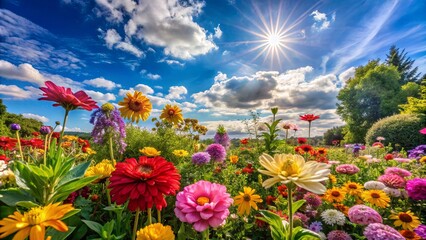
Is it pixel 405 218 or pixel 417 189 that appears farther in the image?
pixel 417 189

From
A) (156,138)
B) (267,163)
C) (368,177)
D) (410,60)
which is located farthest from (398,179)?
(410,60)

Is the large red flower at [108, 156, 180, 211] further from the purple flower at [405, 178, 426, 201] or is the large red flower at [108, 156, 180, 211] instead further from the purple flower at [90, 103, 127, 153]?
the purple flower at [405, 178, 426, 201]

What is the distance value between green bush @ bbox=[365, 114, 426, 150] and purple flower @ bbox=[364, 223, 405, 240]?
11.8 meters

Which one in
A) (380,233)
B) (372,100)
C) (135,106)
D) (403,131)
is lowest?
(380,233)

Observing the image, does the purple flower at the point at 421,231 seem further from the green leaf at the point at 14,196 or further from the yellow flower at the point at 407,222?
the green leaf at the point at 14,196

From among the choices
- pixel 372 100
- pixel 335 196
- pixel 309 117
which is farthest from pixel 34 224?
pixel 372 100

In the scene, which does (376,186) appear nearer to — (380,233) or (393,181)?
(393,181)

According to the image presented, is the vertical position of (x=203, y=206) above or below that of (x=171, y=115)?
below

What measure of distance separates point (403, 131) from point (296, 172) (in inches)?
537

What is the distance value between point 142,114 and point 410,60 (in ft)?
136

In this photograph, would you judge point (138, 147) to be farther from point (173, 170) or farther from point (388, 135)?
point (388, 135)

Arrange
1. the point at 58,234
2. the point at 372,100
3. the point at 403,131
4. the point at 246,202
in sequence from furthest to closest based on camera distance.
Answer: the point at 372,100 → the point at 403,131 → the point at 246,202 → the point at 58,234

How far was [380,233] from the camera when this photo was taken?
5.46 ft

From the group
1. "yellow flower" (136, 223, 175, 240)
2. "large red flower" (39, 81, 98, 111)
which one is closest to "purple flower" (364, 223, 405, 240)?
"yellow flower" (136, 223, 175, 240)
